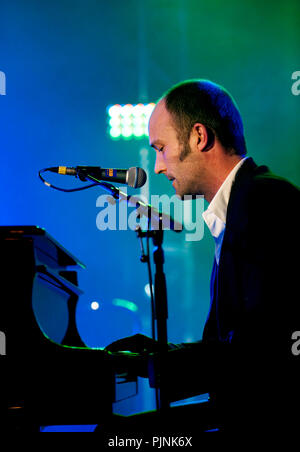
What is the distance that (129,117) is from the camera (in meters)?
5.03

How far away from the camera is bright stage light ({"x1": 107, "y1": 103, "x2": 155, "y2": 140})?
5.04 meters

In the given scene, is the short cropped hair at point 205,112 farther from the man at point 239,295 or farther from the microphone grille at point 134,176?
the microphone grille at point 134,176

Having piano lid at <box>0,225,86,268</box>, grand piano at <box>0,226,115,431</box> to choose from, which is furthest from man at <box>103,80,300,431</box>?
piano lid at <box>0,225,86,268</box>

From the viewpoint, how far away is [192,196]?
1968mm

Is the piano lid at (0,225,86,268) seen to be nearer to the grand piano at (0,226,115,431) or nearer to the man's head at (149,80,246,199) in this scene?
the grand piano at (0,226,115,431)

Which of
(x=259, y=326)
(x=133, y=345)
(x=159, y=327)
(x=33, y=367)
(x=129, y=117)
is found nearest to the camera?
(x=259, y=326)

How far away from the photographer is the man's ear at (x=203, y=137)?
1.79 metres

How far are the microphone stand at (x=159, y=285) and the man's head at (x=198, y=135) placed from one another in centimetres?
25

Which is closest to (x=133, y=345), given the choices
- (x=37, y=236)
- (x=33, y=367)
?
(x=33, y=367)

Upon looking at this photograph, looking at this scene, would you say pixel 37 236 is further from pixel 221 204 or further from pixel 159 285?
pixel 221 204

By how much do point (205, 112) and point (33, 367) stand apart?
1242 mm

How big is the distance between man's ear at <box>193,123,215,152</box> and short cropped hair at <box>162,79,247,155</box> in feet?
0.06
